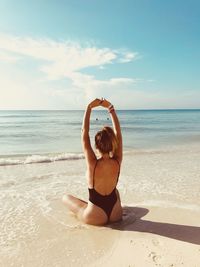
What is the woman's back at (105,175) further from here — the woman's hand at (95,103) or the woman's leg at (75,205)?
the woman's hand at (95,103)

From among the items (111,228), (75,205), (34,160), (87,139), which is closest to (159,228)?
(111,228)

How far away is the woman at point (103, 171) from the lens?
4551mm

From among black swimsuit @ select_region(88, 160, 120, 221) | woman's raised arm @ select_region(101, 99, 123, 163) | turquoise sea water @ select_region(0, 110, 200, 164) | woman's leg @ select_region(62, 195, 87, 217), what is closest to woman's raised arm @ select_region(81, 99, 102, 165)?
woman's raised arm @ select_region(101, 99, 123, 163)

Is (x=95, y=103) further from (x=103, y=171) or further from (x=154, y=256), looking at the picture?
(x=154, y=256)

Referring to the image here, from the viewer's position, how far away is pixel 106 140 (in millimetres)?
4504

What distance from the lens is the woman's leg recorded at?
518 centimetres

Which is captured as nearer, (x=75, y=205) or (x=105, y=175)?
(x=105, y=175)

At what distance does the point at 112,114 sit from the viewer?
485 cm

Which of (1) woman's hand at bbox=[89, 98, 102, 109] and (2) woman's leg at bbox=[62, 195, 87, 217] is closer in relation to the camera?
(1) woman's hand at bbox=[89, 98, 102, 109]

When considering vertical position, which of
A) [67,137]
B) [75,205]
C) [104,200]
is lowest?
[67,137]

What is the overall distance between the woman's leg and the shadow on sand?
1.90 ft

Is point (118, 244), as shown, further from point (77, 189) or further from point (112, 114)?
point (77, 189)

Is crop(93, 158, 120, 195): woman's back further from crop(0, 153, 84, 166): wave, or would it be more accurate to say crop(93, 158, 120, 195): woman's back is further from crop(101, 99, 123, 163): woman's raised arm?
crop(0, 153, 84, 166): wave

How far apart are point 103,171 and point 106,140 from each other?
1.67 feet
